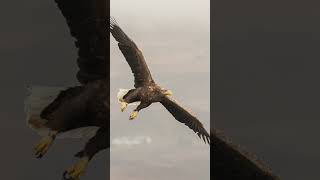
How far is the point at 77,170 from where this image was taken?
948 cm

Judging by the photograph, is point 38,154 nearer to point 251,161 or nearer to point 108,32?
point 108,32

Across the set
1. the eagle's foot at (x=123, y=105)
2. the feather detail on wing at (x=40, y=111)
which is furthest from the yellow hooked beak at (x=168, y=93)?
the feather detail on wing at (x=40, y=111)

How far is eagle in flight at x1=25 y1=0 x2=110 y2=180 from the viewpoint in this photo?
9.45 metres

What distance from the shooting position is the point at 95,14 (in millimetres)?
9438

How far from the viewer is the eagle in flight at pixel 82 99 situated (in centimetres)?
945

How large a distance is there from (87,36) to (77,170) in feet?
5.41

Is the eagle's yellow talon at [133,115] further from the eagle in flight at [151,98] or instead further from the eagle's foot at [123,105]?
the eagle's foot at [123,105]

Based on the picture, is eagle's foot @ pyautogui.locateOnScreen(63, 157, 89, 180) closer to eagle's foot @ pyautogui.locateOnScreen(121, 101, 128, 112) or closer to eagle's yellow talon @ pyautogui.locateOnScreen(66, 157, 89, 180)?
eagle's yellow talon @ pyautogui.locateOnScreen(66, 157, 89, 180)

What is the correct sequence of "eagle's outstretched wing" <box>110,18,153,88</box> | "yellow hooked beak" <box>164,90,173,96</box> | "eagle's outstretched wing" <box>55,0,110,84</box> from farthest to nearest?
"eagle's outstretched wing" <box>110,18,153,88</box>
"yellow hooked beak" <box>164,90,173,96</box>
"eagle's outstretched wing" <box>55,0,110,84</box>

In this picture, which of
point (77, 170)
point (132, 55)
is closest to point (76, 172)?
point (77, 170)

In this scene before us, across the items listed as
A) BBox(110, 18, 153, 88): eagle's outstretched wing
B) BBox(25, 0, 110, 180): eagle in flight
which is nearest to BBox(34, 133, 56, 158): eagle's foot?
BBox(25, 0, 110, 180): eagle in flight

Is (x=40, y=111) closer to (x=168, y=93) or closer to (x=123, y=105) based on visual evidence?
(x=123, y=105)

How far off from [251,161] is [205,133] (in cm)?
92

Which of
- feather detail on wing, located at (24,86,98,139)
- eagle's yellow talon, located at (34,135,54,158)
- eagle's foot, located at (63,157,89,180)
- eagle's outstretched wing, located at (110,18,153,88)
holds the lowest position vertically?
eagle's foot, located at (63,157,89,180)
